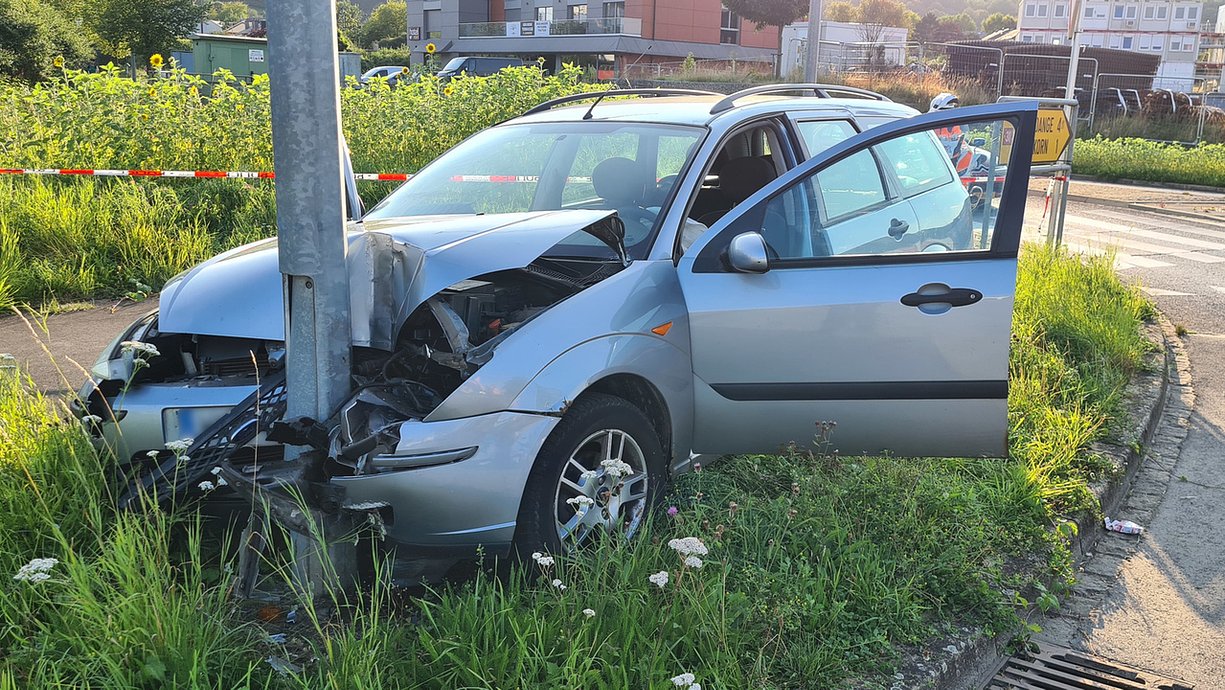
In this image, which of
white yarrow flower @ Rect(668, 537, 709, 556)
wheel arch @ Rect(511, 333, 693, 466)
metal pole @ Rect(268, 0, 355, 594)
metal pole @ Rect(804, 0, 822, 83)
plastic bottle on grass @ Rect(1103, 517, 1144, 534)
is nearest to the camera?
white yarrow flower @ Rect(668, 537, 709, 556)

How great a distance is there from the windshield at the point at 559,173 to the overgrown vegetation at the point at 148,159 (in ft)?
14.3

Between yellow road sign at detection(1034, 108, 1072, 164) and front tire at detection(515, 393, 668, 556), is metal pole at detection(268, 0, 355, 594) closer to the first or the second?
front tire at detection(515, 393, 668, 556)

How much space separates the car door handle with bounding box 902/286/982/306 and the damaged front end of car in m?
1.14

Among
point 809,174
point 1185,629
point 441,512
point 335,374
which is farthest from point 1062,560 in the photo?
point 335,374

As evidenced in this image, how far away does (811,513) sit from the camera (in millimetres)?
3883

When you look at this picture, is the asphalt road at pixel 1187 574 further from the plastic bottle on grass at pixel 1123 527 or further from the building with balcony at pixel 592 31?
the building with balcony at pixel 592 31

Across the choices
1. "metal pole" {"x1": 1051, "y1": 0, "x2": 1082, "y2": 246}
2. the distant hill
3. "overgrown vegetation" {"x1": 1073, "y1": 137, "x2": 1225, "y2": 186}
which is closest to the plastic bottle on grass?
"metal pole" {"x1": 1051, "y1": 0, "x2": 1082, "y2": 246}

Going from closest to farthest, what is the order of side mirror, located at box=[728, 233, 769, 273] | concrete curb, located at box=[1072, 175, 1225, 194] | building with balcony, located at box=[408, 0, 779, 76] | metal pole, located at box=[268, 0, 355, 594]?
metal pole, located at box=[268, 0, 355, 594]
side mirror, located at box=[728, 233, 769, 273]
concrete curb, located at box=[1072, 175, 1225, 194]
building with balcony, located at box=[408, 0, 779, 76]

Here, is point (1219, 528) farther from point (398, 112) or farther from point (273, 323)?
point (398, 112)

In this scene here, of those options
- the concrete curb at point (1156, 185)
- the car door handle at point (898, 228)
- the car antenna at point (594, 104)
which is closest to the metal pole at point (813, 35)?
the car antenna at point (594, 104)

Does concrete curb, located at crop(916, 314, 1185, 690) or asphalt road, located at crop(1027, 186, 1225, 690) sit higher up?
concrete curb, located at crop(916, 314, 1185, 690)

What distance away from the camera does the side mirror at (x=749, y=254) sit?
3840mm

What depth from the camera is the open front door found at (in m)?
3.94

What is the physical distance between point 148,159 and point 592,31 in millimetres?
55518
